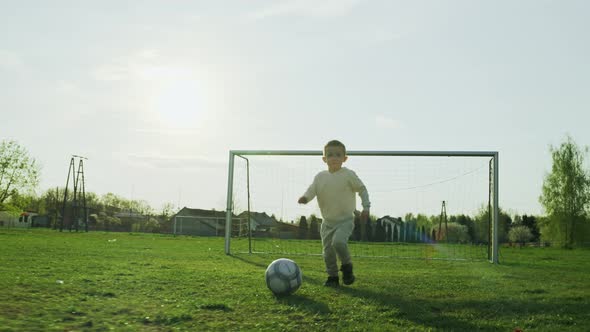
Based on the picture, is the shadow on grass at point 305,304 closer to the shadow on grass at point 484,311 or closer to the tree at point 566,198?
the shadow on grass at point 484,311

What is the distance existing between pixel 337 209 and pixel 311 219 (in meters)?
12.2

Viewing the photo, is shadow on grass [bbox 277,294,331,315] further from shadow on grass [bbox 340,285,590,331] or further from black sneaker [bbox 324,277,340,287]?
black sneaker [bbox 324,277,340,287]

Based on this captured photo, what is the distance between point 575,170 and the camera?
158 feet

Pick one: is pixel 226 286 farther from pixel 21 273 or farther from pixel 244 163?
pixel 244 163

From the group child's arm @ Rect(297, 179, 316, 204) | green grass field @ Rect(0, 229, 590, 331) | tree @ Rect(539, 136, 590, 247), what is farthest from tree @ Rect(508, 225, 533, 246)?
child's arm @ Rect(297, 179, 316, 204)

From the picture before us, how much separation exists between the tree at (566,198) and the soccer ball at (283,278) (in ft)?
154

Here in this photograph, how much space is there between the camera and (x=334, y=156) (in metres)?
7.25

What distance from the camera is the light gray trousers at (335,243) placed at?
6824mm

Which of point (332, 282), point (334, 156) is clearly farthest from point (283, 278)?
point (334, 156)

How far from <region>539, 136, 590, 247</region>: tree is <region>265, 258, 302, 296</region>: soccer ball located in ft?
154

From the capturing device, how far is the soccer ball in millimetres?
6064

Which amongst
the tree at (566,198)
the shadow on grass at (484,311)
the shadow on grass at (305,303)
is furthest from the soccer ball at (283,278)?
the tree at (566,198)

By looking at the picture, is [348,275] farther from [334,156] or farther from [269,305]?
[269,305]

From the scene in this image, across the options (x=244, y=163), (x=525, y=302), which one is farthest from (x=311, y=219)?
(x=525, y=302)
